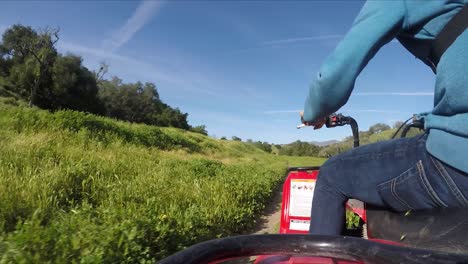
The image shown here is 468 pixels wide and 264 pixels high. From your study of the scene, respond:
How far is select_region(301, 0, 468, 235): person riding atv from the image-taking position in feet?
5.04

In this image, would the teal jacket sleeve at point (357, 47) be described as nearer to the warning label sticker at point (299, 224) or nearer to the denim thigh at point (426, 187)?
the denim thigh at point (426, 187)

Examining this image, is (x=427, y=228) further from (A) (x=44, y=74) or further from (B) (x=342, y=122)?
(A) (x=44, y=74)

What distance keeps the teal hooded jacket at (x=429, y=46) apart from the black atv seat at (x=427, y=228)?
23cm

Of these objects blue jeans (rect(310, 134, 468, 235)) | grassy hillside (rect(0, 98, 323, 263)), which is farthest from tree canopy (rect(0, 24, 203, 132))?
blue jeans (rect(310, 134, 468, 235))

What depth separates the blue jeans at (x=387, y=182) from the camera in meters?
1.63

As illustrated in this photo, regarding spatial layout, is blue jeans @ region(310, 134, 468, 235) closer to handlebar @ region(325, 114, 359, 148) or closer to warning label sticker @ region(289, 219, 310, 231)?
handlebar @ region(325, 114, 359, 148)

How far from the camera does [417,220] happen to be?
5.73 feet

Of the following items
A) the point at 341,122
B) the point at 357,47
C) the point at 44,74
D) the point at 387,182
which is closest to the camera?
the point at 357,47

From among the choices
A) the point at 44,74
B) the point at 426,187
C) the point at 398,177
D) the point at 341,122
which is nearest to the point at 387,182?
the point at 398,177

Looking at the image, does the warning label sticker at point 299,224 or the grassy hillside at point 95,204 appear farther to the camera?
the grassy hillside at point 95,204

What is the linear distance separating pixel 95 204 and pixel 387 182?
4.28m

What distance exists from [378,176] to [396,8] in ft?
2.48

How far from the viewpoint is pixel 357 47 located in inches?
61.2

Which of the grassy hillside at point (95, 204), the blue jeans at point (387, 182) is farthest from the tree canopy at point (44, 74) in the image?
the blue jeans at point (387, 182)
